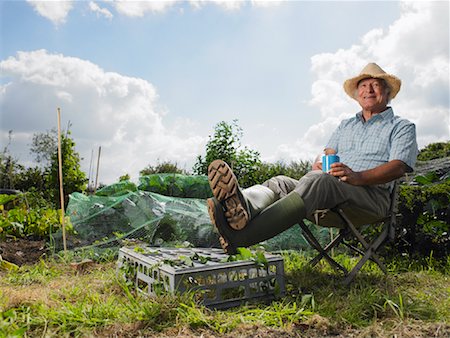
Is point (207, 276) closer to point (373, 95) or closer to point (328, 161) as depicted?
point (328, 161)

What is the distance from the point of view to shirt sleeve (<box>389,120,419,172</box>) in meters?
2.82

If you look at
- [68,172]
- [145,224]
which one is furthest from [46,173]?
[145,224]

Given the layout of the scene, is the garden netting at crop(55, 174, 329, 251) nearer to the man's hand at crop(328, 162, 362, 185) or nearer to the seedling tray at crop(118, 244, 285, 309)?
the seedling tray at crop(118, 244, 285, 309)

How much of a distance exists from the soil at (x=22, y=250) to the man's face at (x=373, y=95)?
281 centimetres

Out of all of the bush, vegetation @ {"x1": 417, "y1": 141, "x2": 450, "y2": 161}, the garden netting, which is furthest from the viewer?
vegetation @ {"x1": 417, "y1": 141, "x2": 450, "y2": 161}

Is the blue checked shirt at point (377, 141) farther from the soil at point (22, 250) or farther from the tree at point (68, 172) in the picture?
the tree at point (68, 172)

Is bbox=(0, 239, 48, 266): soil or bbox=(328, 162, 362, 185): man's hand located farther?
bbox=(0, 239, 48, 266): soil

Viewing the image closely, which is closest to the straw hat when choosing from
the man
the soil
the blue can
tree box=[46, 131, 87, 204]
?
the man

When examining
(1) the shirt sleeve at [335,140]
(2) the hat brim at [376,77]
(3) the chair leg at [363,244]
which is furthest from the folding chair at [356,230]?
(2) the hat brim at [376,77]

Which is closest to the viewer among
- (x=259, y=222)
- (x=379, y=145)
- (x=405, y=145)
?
(x=259, y=222)

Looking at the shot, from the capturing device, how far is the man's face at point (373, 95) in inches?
126

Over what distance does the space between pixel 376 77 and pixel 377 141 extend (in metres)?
0.46

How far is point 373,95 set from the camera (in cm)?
322

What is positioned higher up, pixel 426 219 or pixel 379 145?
pixel 379 145
